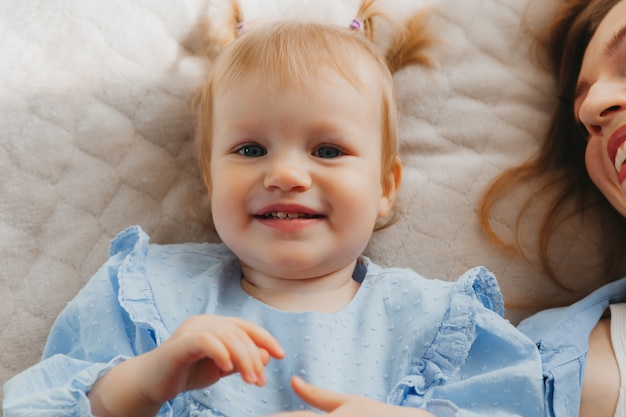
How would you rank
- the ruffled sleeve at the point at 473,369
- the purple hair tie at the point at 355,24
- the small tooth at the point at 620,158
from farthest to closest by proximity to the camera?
the purple hair tie at the point at 355,24, the small tooth at the point at 620,158, the ruffled sleeve at the point at 473,369

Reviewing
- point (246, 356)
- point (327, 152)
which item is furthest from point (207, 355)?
point (327, 152)

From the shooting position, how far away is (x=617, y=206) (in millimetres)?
1240

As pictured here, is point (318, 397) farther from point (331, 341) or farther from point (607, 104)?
point (607, 104)

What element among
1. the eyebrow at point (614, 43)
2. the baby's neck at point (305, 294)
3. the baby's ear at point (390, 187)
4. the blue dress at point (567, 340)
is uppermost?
the eyebrow at point (614, 43)

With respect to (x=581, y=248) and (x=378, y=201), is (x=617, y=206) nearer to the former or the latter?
(x=581, y=248)

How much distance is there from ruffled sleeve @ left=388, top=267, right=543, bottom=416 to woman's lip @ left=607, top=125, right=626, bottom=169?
0.27 meters

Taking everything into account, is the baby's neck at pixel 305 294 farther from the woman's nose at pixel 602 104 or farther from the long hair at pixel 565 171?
the woman's nose at pixel 602 104

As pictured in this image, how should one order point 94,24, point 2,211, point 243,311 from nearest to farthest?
point 243,311 < point 2,211 < point 94,24

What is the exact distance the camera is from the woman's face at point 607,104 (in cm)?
117

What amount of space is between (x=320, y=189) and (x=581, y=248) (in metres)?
0.51

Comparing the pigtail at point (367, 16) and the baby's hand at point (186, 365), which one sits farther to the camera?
the pigtail at point (367, 16)

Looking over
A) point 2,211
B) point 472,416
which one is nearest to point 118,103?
point 2,211

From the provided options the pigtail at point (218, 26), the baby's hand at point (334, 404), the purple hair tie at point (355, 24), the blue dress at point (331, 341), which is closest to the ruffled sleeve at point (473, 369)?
the blue dress at point (331, 341)

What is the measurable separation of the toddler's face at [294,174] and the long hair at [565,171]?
0.32 m
